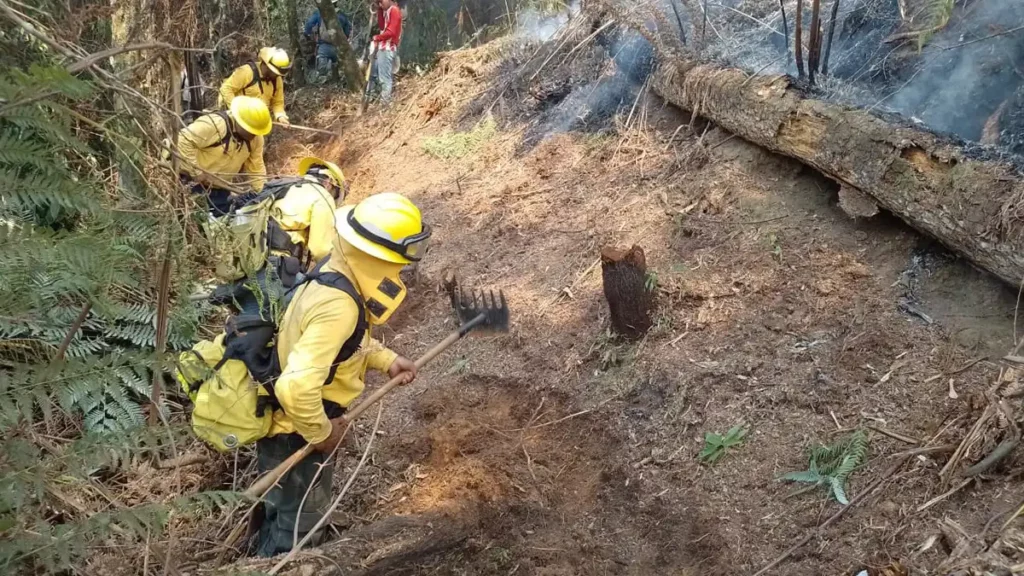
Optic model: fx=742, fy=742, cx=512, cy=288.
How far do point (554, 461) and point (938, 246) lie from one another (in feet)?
8.10

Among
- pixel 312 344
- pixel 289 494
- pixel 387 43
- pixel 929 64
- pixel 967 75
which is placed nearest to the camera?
pixel 312 344

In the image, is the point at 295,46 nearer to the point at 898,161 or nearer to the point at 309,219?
the point at 309,219

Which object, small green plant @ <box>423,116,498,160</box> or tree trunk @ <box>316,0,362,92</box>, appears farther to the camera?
tree trunk @ <box>316,0,362,92</box>

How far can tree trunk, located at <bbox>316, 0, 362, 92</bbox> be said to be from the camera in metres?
10.9

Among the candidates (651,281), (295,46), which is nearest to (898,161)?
(651,281)

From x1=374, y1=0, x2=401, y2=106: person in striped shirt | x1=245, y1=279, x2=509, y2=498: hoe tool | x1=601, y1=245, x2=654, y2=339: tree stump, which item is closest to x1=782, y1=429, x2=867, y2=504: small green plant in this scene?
x1=601, y1=245, x2=654, y2=339: tree stump

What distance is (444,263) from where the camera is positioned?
6812 mm

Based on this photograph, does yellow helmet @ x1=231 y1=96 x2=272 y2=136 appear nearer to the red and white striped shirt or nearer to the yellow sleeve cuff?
the yellow sleeve cuff

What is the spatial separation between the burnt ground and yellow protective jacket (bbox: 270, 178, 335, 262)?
1.23 metres

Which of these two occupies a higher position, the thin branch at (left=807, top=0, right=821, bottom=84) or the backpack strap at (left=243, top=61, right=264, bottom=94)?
the thin branch at (left=807, top=0, right=821, bottom=84)

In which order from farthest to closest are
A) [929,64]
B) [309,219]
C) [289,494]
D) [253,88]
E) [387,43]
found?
[387,43] < [253,88] < [929,64] < [309,219] < [289,494]

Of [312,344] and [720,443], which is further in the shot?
[720,443]

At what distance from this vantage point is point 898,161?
411cm

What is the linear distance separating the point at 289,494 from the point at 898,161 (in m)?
3.68
